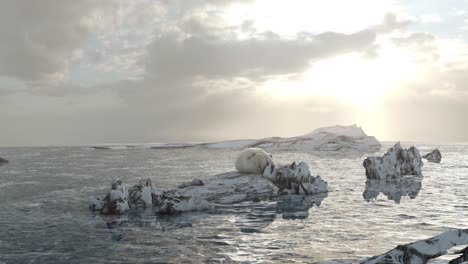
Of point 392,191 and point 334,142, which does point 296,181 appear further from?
point 334,142

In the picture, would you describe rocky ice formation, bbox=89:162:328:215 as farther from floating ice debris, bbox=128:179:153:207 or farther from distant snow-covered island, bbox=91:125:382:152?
distant snow-covered island, bbox=91:125:382:152

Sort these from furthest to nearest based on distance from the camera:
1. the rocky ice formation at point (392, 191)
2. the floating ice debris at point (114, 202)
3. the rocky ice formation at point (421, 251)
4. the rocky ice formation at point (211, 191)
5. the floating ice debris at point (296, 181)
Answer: the floating ice debris at point (296, 181) → the rocky ice formation at point (392, 191) → the rocky ice formation at point (211, 191) → the floating ice debris at point (114, 202) → the rocky ice formation at point (421, 251)

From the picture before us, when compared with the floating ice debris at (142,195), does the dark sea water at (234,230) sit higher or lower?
lower

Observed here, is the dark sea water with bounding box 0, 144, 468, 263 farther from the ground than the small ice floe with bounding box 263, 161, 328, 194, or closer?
closer

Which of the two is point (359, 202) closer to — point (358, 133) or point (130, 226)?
point (130, 226)

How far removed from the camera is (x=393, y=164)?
103 feet

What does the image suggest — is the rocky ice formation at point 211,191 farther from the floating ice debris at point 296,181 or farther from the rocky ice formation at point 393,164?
the rocky ice formation at point 393,164

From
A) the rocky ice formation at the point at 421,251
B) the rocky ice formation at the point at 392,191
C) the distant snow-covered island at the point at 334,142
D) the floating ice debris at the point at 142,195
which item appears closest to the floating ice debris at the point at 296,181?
the rocky ice formation at the point at 392,191

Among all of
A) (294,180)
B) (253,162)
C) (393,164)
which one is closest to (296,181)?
(294,180)

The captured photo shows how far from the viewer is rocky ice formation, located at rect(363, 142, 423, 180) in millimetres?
29141

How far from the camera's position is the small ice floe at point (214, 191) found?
16.6 m

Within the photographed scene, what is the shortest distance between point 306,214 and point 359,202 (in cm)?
395

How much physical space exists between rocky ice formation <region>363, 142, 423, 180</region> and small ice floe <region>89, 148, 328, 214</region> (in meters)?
9.07

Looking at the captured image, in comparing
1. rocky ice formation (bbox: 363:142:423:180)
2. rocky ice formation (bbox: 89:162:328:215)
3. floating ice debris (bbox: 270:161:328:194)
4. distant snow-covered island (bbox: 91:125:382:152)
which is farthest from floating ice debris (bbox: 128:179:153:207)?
distant snow-covered island (bbox: 91:125:382:152)
